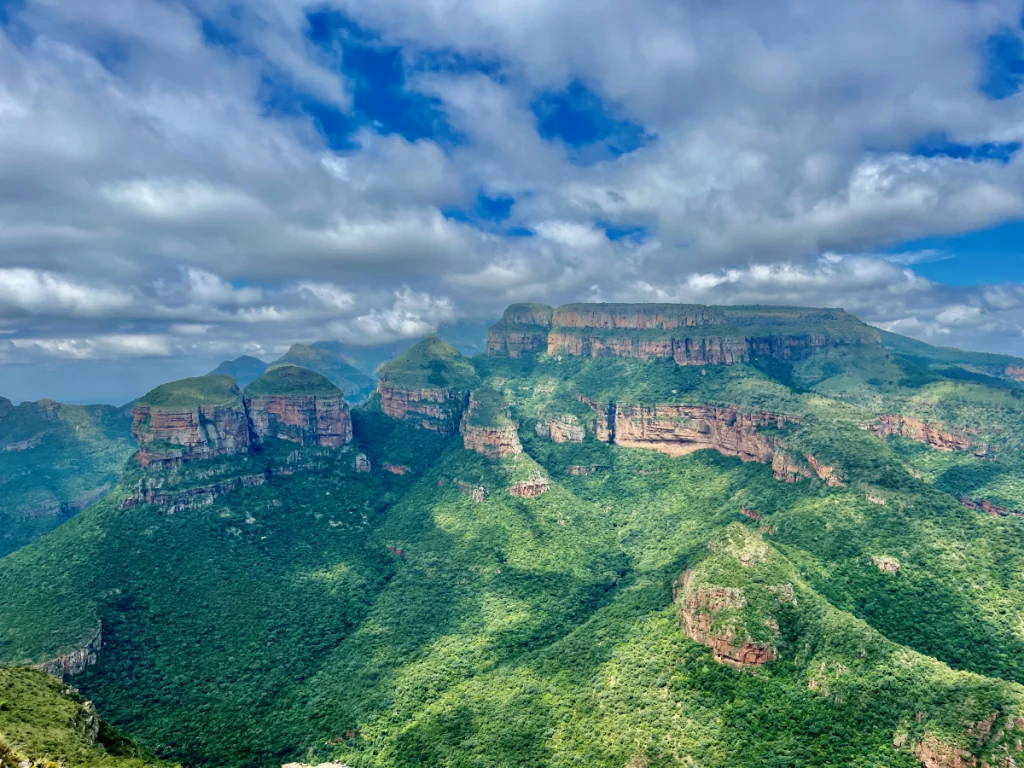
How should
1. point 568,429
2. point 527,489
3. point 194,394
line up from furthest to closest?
1. point 568,429
2. point 527,489
3. point 194,394

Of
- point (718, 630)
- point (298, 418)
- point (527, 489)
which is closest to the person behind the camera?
point (718, 630)

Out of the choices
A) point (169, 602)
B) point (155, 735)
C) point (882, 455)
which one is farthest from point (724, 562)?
point (169, 602)

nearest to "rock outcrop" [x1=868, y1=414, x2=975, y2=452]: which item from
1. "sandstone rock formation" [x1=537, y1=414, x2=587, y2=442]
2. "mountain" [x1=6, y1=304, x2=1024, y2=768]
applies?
"mountain" [x1=6, y1=304, x2=1024, y2=768]

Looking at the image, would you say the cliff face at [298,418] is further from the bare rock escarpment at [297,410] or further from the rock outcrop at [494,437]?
the rock outcrop at [494,437]

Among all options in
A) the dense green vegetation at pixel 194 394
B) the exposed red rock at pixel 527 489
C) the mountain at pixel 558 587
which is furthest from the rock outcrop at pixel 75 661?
the exposed red rock at pixel 527 489

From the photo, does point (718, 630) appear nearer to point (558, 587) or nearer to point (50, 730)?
point (558, 587)

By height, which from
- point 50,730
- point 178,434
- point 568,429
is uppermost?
point 178,434

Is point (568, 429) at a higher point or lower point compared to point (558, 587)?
higher

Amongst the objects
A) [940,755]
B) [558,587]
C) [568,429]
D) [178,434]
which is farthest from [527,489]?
[940,755]

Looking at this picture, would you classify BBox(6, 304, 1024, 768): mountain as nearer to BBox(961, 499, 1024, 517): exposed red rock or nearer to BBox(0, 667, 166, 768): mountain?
BBox(961, 499, 1024, 517): exposed red rock
